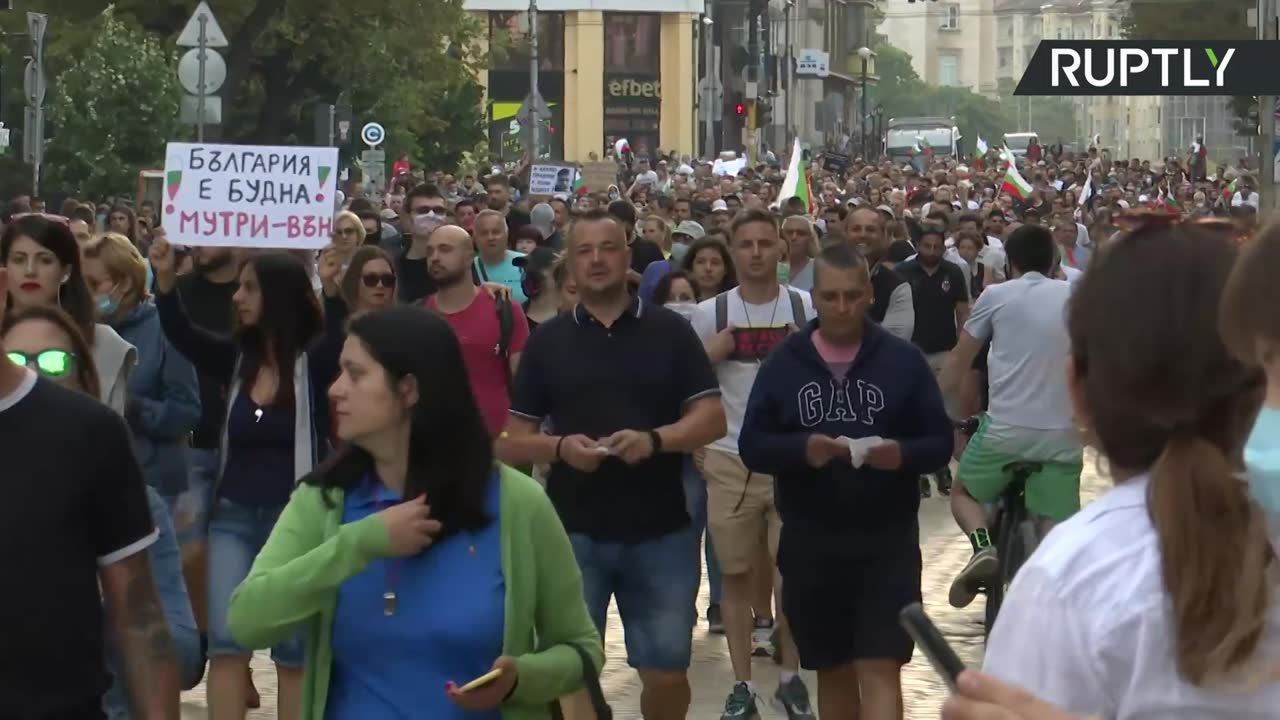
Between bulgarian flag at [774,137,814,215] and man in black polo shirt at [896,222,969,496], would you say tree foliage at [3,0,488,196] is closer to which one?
bulgarian flag at [774,137,814,215]

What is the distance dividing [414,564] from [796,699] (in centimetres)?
486

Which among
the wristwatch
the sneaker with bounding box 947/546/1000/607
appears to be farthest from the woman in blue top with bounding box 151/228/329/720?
the sneaker with bounding box 947/546/1000/607

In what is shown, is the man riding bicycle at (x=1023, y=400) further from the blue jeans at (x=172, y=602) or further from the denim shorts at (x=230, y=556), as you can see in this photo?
the blue jeans at (x=172, y=602)

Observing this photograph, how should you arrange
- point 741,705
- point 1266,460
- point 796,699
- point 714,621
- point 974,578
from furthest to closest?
point 714,621 < point 796,699 < point 741,705 < point 974,578 < point 1266,460

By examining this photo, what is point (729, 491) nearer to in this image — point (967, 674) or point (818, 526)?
point (818, 526)

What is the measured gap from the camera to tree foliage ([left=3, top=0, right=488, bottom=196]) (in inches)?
1559

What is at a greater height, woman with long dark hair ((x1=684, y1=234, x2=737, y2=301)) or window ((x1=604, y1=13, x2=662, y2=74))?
window ((x1=604, y1=13, x2=662, y2=74))

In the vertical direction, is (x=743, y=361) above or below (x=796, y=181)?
below

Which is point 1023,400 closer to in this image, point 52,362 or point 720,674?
point 720,674

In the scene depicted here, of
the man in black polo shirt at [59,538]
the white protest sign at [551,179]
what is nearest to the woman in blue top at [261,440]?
the man in black polo shirt at [59,538]

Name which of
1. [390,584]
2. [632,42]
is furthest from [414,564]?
[632,42]

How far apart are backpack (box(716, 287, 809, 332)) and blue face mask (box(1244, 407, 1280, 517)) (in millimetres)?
6775

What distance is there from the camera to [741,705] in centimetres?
882

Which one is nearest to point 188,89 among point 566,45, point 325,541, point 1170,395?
point 325,541
